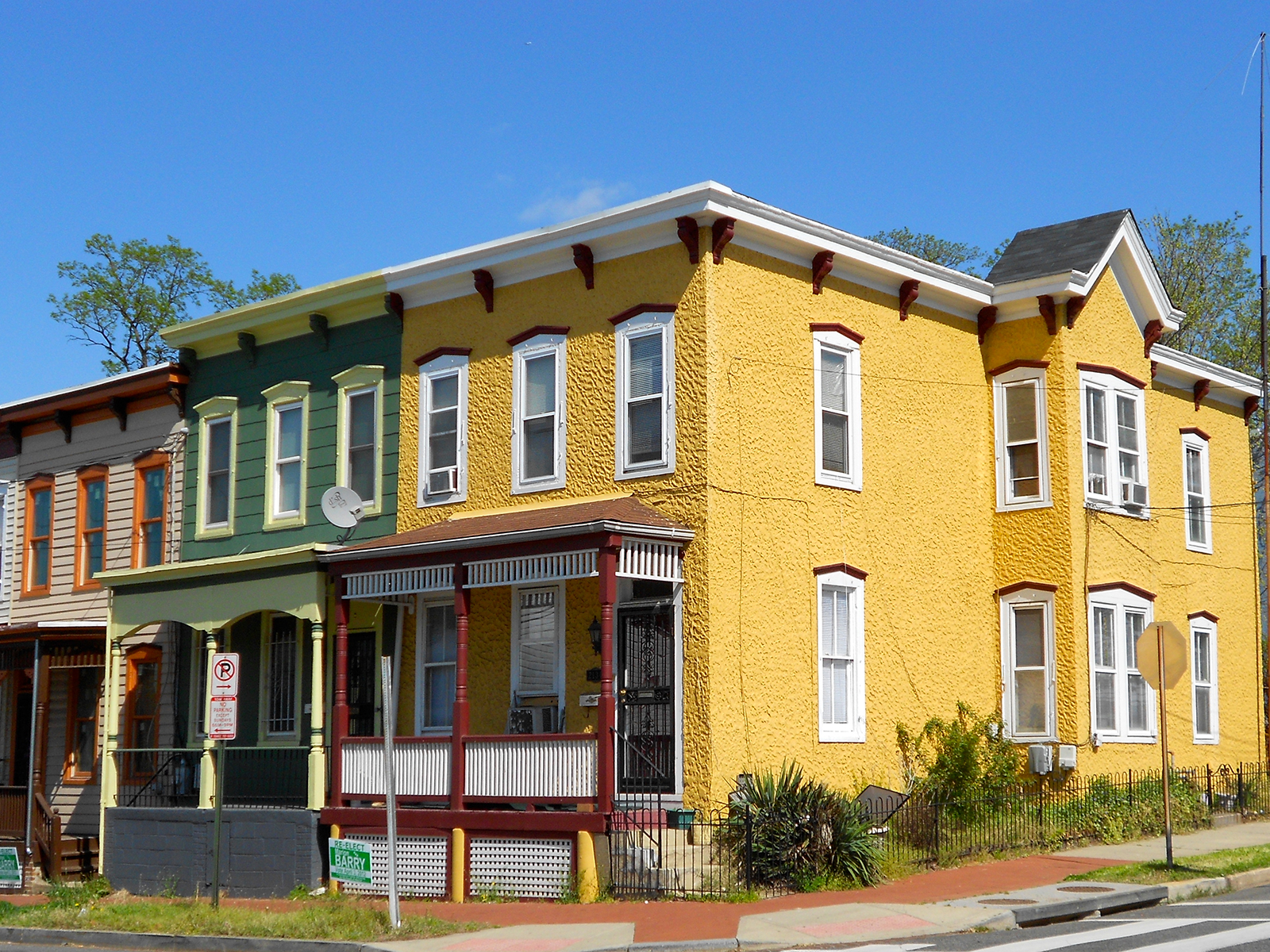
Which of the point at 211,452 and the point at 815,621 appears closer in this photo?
the point at 815,621

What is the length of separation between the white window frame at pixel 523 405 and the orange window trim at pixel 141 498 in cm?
830

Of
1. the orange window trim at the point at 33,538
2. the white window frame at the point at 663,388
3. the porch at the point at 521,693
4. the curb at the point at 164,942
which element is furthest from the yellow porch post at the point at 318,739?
the orange window trim at the point at 33,538

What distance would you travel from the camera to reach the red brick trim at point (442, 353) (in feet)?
68.9

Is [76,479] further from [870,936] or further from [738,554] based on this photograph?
[870,936]

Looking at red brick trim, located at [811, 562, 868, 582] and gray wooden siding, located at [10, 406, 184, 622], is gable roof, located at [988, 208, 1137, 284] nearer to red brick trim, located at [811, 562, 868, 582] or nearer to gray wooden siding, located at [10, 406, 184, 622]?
red brick trim, located at [811, 562, 868, 582]

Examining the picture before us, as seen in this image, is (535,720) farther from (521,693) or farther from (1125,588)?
(1125,588)

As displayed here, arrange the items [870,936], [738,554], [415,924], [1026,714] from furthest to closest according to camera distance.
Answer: [1026,714]
[738,554]
[415,924]
[870,936]

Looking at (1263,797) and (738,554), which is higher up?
(738,554)

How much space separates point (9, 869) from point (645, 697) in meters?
10.8

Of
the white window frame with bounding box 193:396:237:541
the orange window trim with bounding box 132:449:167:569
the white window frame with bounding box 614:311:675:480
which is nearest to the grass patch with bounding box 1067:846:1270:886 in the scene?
the white window frame with bounding box 614:311:675:480

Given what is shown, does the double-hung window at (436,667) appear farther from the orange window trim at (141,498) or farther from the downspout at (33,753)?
the downspout at (33,753)

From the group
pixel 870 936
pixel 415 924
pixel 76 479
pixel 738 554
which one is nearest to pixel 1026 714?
pixel 738 554

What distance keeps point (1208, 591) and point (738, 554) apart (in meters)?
11.0

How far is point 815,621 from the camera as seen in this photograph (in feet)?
62.1
